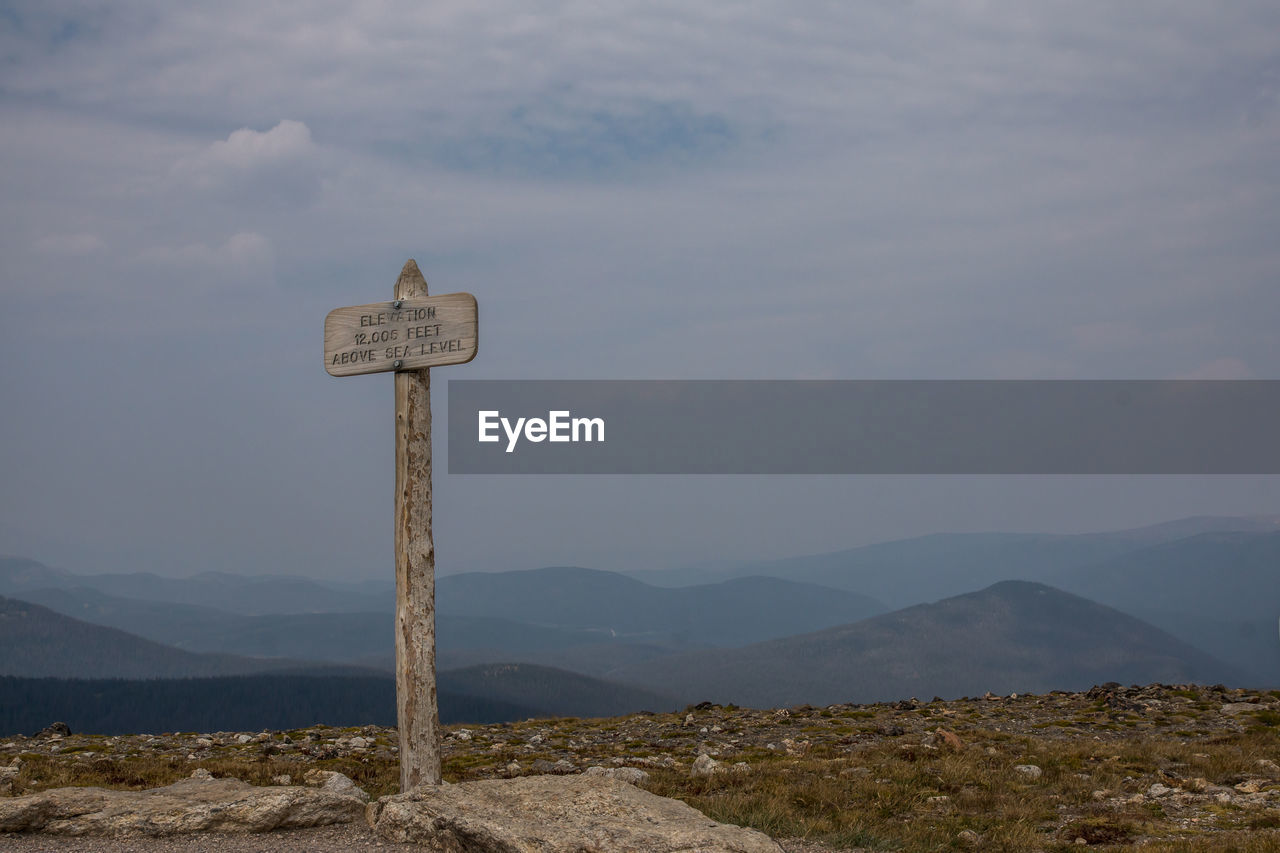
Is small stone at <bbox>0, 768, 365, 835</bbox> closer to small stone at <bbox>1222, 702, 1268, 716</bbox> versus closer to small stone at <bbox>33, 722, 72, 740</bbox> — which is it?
small stone at <bbox>33, 722, 72, 740</bbox>

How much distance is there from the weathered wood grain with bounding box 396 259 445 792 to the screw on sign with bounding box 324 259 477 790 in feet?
0.05

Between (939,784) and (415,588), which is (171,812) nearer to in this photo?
(415,588)

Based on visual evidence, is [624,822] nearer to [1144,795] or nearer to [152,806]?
[152,806]

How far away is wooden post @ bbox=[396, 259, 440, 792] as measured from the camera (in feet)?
43.9

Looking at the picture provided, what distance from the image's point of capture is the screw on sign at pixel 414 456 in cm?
1338

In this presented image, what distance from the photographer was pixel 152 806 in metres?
12.3

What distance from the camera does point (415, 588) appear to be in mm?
13422

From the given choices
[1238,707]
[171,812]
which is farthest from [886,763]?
[1238,707]

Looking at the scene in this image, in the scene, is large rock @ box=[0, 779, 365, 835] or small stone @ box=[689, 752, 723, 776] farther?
small stone @ box=[689, 752, 723, 776]

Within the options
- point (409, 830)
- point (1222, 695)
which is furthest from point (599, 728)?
point (1222, 695)

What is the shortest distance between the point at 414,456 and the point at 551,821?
543 cm

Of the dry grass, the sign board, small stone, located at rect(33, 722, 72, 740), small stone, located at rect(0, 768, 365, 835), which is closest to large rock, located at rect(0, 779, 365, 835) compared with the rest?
small stone, located at rect(0, 768, 365, 835)

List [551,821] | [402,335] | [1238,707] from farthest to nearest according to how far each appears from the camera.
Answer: [1238,707] < [402,335] < [551,821]

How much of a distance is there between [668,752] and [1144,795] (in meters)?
11.2
